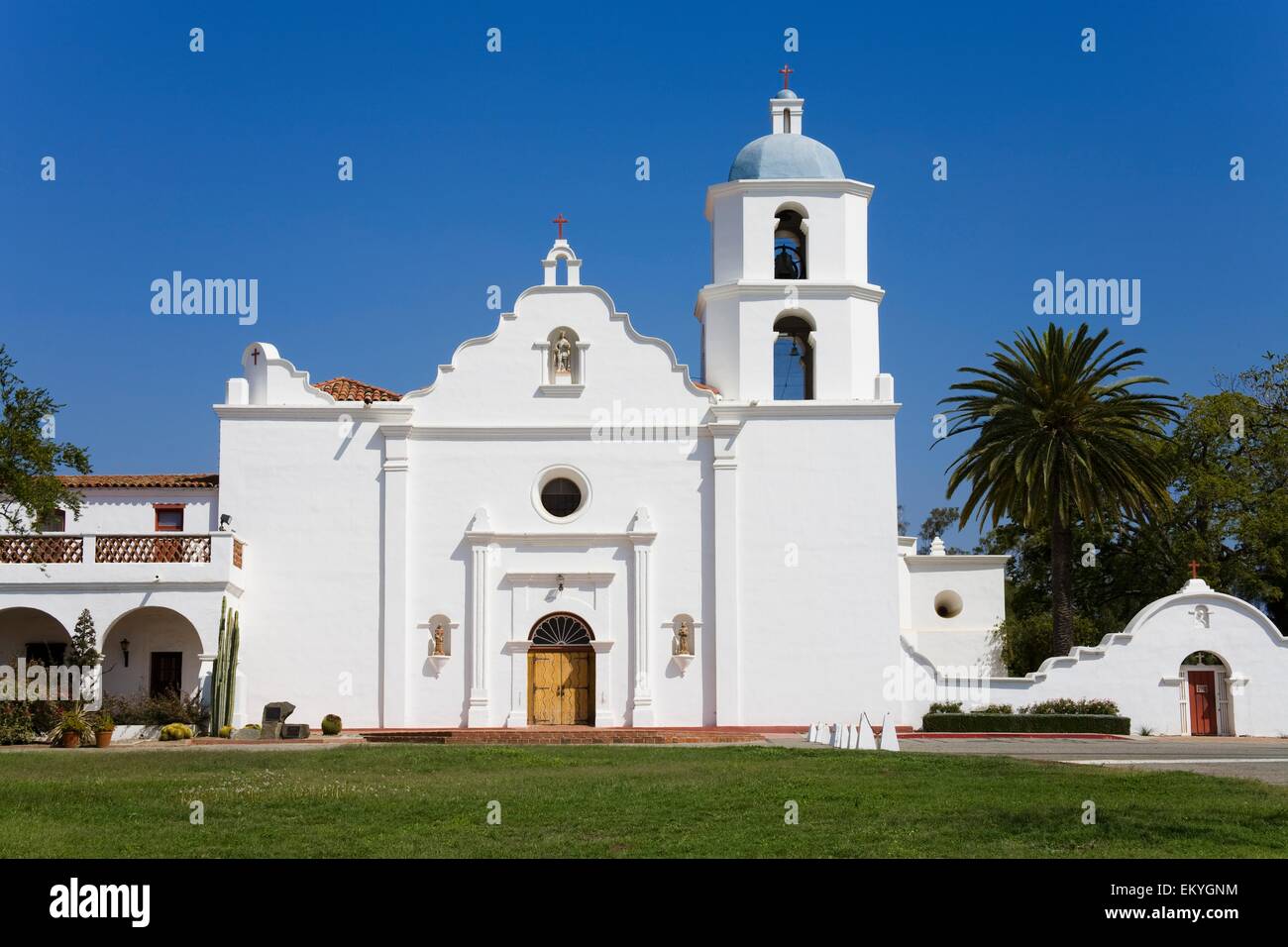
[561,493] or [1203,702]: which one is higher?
[561,493]

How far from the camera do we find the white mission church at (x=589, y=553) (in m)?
37.0

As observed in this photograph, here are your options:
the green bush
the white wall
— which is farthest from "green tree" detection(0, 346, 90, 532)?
the green bush

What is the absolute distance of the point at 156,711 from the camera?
3409 centimetres

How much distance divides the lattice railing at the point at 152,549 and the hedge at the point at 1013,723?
17.0 metres

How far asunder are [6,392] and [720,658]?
1639 cm

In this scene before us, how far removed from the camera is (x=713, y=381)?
39031mm

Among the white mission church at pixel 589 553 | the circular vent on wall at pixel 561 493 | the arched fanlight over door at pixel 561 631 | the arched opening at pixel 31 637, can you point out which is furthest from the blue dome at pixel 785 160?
the arched opening at pixel 31 637

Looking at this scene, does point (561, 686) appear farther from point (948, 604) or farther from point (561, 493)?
point (948, 604)

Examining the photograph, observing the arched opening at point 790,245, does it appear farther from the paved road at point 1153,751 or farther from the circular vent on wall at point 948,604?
the paved road at point 1153,751

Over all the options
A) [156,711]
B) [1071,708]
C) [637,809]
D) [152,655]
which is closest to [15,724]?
[156,711]

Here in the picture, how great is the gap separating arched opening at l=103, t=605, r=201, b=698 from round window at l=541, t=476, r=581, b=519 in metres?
8.58

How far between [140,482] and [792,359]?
53.2ft

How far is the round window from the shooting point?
125 ft
